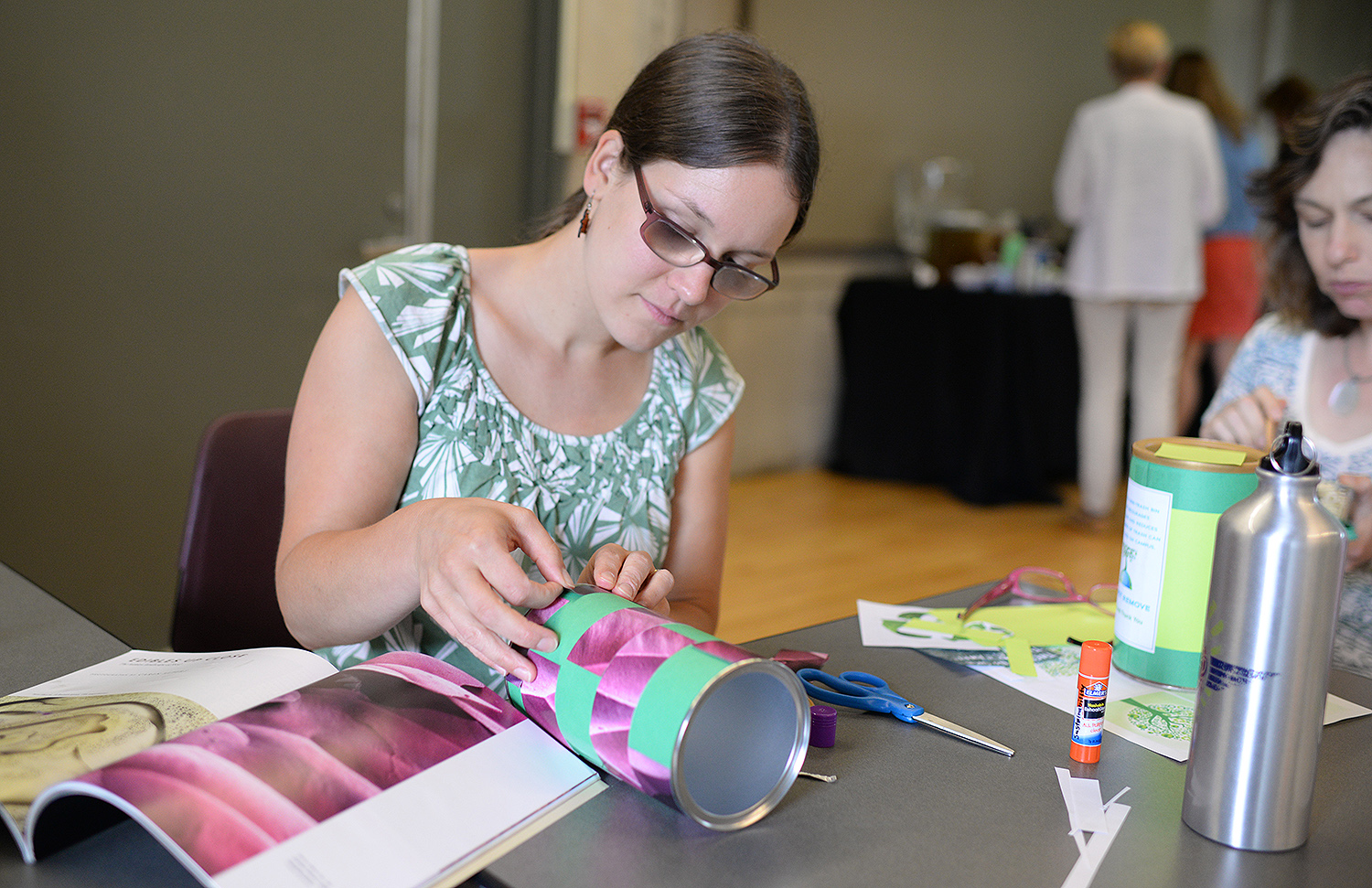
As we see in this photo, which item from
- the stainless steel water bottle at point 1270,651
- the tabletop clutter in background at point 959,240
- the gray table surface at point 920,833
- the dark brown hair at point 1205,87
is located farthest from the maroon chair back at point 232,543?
the dark brown hair at point 1205,87

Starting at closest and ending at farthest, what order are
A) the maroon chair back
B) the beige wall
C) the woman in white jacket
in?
the maroon chair back < the beige wall < the woman in white jacket

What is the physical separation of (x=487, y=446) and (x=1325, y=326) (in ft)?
3.86

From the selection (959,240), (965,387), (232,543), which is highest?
(959,240)

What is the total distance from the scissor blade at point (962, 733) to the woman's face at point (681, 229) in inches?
17.1

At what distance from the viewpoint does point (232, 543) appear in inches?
50.8

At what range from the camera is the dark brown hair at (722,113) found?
3.34 feet

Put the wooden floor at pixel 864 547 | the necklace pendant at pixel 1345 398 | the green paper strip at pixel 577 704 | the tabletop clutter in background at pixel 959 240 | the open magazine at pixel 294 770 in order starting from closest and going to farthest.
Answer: the open magazine at pixel 294 770 → the green paper strip at pixel 577 704 → the necklace pendant at pixel 1345 398 → the wooden floor at pixel 864 547 → the tabletop clutter in background at pixel 959 240

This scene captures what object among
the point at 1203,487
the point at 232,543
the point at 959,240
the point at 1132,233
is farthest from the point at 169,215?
the point at 959,240

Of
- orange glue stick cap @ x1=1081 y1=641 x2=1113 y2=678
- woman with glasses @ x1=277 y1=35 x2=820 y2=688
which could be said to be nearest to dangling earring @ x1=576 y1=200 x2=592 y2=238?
woman with glasses @ x1=277 y1=35 x2=820 y2=688

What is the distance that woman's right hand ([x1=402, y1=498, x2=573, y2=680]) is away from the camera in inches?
27.6

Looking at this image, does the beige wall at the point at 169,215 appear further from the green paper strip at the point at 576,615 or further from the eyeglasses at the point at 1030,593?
the green paper strip at the point at 576,615

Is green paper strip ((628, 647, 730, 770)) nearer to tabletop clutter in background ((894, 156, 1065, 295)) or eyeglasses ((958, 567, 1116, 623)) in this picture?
eyeglasses ((958, 567, 1116, 623))

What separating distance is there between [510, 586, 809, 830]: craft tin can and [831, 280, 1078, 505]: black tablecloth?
12.2 feet

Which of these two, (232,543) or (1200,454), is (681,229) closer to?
(1200,454)
